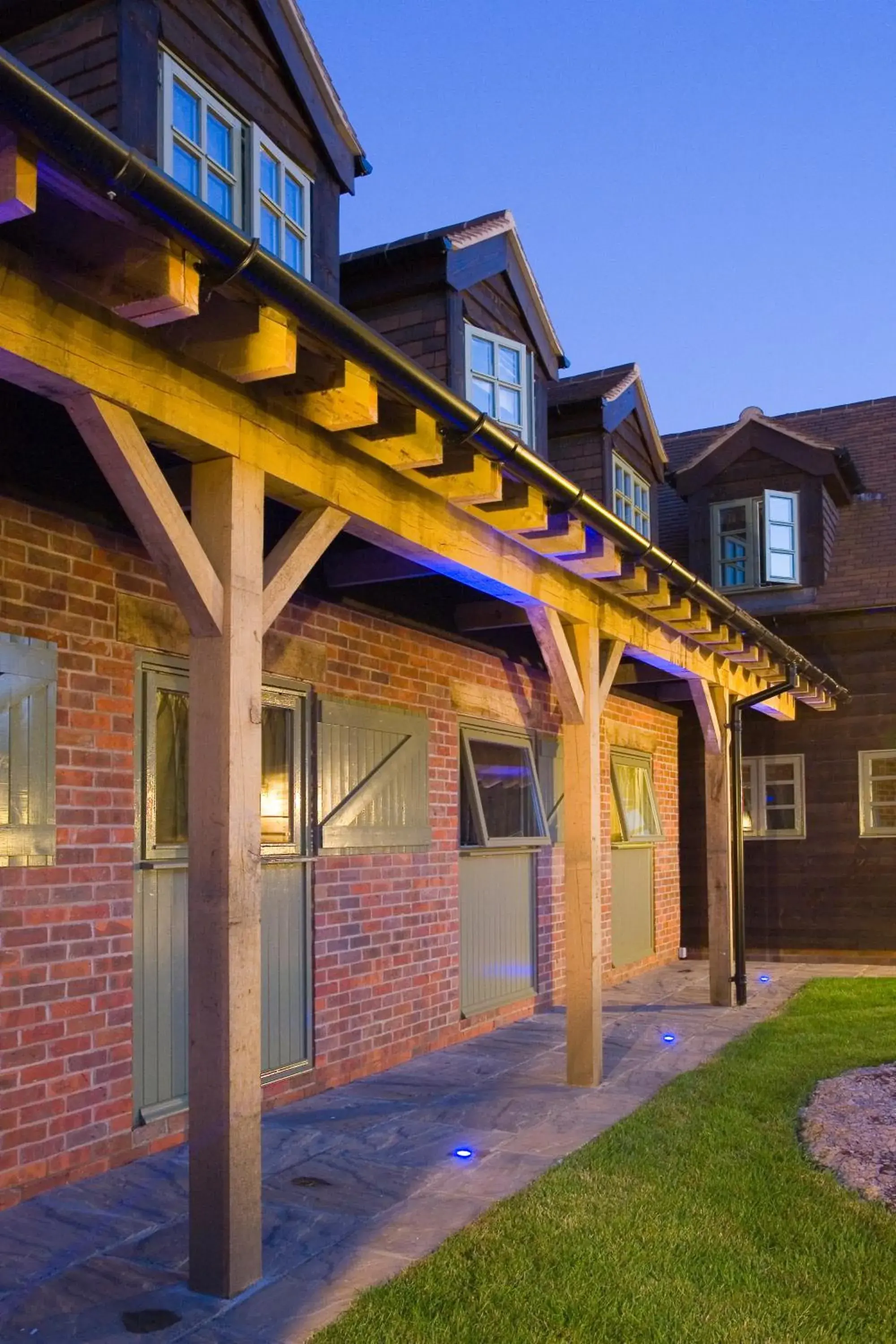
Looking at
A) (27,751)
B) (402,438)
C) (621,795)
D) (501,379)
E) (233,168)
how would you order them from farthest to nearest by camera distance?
(621,795) < (501,379) < (233,168) < (27,751) < (402,438)

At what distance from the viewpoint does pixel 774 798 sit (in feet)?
45.9

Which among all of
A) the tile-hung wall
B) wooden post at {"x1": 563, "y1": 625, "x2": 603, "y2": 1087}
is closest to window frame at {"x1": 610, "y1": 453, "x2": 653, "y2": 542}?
the tile-hung wall

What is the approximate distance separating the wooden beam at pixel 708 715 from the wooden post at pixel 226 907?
6.03 metres

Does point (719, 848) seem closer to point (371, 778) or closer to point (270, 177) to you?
point (371, 778)

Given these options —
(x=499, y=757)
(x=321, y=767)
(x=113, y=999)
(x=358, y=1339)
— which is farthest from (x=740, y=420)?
(x=358, y=1339)

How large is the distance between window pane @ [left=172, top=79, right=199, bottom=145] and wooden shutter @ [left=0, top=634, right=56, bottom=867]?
3.04 metres

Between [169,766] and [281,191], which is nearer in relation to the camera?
[169,766]

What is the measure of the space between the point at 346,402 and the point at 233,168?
3313mm

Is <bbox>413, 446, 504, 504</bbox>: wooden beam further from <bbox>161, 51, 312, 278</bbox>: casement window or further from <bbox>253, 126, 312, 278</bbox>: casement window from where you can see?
<bbox>253, 126, 312, 278</bbox>: casement window

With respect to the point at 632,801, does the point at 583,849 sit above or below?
below

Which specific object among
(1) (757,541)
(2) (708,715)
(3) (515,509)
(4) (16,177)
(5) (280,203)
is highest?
(5) (280,203)

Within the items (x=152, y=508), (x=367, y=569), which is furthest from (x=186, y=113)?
(x=152, y=508)

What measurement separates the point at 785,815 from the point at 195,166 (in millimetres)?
10168

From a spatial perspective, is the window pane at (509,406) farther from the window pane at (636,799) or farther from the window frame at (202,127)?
the window pane at (636,799)
